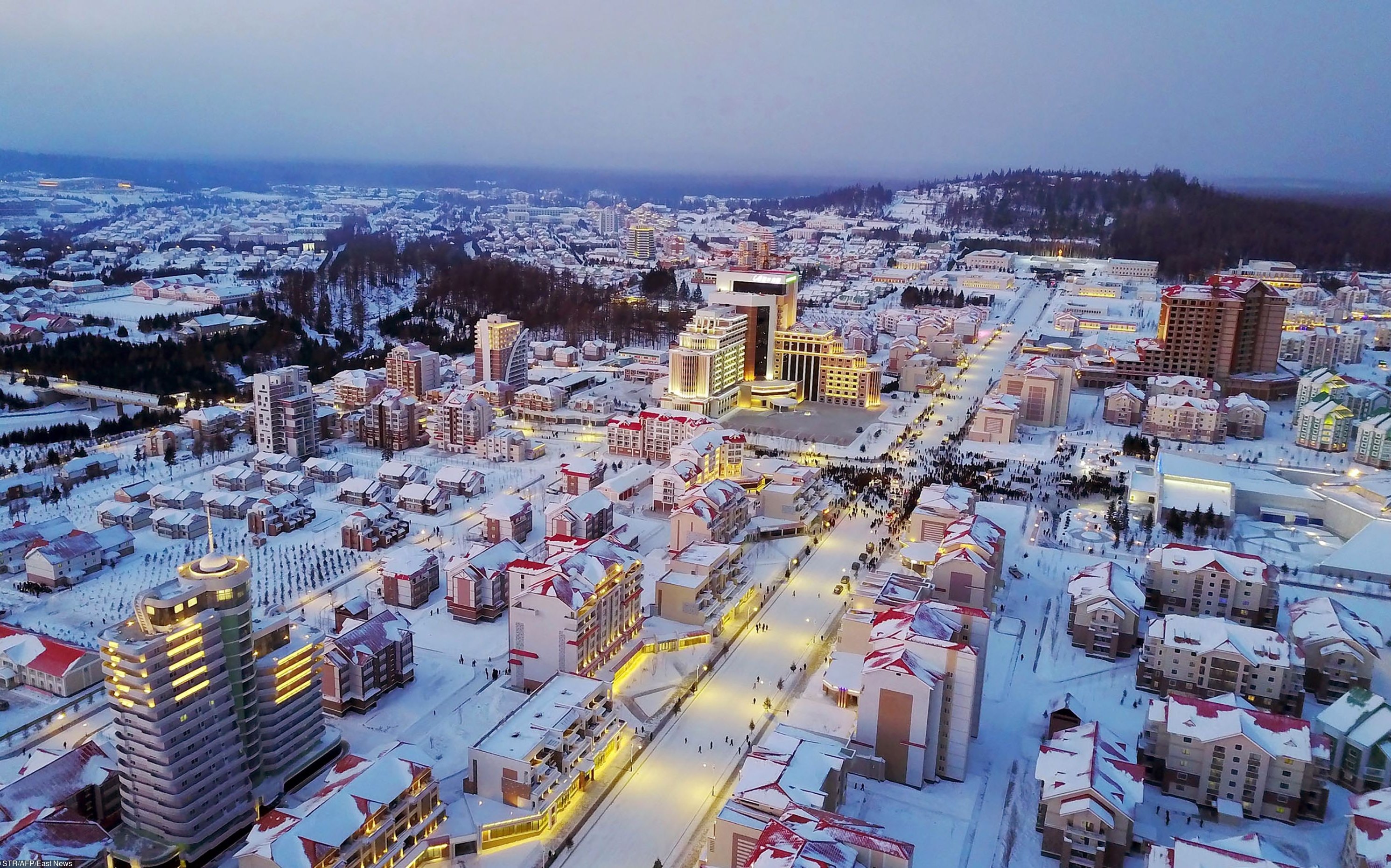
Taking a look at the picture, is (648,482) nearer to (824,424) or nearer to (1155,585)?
(824,424)

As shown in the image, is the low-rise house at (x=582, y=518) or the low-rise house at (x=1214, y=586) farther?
the low-rise house at (x=582, y=518)

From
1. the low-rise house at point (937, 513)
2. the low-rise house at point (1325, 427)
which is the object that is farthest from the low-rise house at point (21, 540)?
the low-rise house at point (1325, 427)

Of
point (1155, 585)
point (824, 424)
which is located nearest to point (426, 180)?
point (824, 424)

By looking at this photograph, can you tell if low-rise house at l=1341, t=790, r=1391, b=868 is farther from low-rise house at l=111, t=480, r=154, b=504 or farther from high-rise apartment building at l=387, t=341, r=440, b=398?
high-rise apartment building at l=387, t=341, r=440, b=398

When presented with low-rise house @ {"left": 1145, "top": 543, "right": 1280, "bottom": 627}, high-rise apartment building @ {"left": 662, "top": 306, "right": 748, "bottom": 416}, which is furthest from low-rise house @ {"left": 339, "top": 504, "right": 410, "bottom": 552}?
low-rise house @ {"left": 1145, "top": 543, "right": 1280, "bottom": 627}

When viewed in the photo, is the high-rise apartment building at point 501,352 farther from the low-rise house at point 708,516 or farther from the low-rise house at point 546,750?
the low-rise house at point 546,750

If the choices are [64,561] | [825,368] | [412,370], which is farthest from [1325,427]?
[64,561]

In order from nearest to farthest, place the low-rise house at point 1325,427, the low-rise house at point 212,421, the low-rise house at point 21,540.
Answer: the low-rise house at point 21,540, the low-rise house at point 212,421, the low-rise house at point 1325,427
